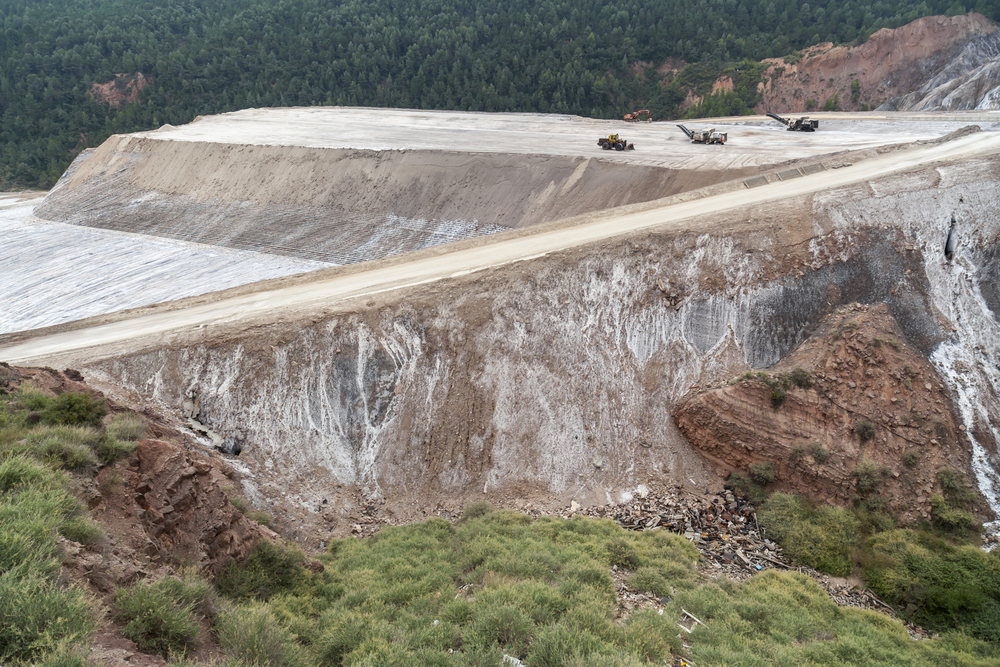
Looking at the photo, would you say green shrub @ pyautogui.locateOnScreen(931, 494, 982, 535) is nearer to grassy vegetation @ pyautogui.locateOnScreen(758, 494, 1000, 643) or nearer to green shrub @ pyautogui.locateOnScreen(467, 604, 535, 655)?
grassy vegetation @ pyautogui.locateOnScreen(758, 494, 1000, 643)

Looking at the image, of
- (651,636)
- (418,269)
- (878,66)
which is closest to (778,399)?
(651,636)

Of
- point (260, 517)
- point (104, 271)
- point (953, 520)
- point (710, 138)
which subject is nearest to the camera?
point (260, 517)

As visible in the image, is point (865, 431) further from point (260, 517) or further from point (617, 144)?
point (617, 144)

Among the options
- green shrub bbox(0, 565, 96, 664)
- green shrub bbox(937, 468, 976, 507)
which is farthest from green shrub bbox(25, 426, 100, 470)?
green shrub bbox(937, 468, 976, 507)

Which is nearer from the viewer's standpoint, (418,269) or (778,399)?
(778,399)

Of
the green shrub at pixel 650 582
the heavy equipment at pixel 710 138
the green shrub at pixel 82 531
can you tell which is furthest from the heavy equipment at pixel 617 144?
the green shrub at pixel 82 531

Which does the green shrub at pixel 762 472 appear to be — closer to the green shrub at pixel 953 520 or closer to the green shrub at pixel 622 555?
the green shrub at pixel 953 520

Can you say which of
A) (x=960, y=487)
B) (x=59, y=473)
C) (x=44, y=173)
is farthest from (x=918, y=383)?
(x=44, y=173)
